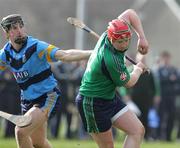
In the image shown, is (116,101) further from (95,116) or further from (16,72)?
(16,72)

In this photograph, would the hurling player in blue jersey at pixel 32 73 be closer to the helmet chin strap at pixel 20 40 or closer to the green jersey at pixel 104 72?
the helmet chin strap at pixel 20 40

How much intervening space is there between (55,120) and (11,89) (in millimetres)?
1300

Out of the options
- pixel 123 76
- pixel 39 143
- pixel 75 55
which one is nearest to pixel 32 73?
pixel 75 55

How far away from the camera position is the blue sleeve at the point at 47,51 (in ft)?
31.7

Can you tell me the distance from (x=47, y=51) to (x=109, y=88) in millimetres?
935

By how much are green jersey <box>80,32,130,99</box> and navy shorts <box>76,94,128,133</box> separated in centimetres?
7

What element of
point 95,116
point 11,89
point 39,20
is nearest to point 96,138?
point 95,116

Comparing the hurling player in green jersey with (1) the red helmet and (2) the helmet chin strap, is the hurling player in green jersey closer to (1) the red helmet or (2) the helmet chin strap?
(1) the red helmet

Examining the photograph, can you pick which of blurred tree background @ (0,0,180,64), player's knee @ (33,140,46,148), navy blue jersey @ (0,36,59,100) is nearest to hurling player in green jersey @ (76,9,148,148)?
navy blue jersey @ (0,36,59,100)

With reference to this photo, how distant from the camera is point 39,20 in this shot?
25.5 meters

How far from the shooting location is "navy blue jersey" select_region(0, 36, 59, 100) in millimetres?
9750

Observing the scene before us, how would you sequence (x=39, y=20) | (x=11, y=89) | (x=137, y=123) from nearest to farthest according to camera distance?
1. (x=137, y=123)
2. (x=11, y=89)
3. (x=39, y=20)

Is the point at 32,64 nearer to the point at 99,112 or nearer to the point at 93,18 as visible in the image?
the point at 99,112

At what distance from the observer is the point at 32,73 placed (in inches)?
387
